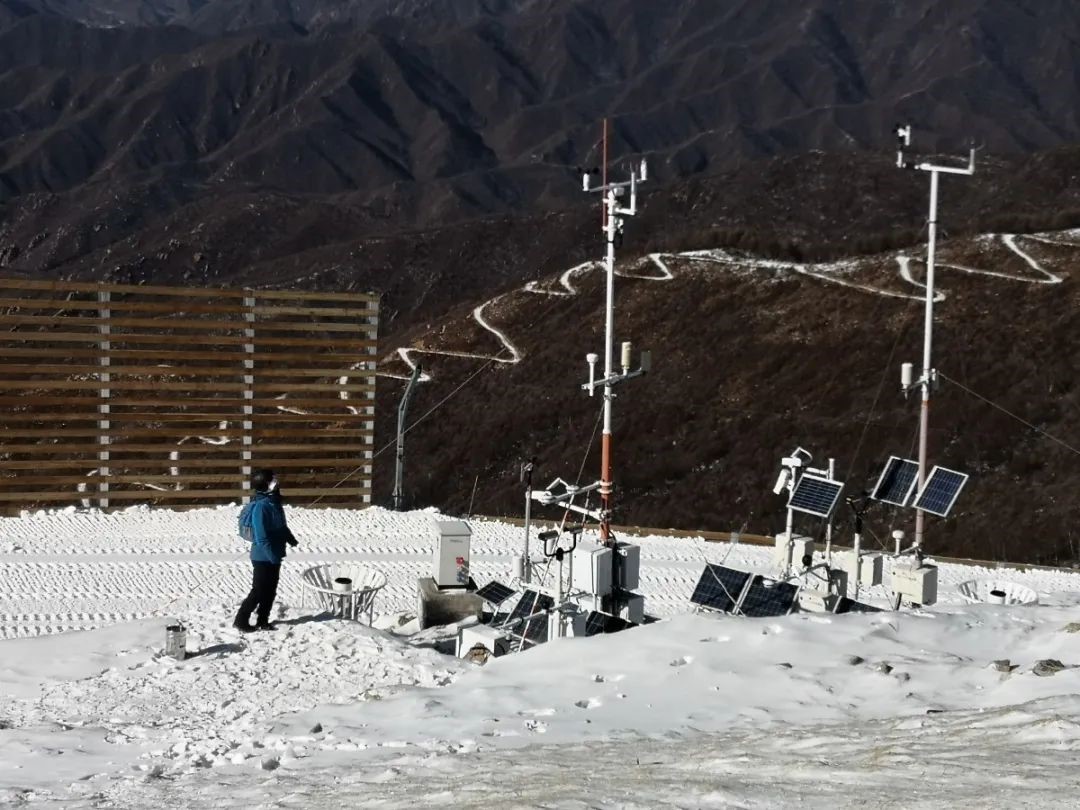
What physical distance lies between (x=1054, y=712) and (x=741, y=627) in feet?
8.29

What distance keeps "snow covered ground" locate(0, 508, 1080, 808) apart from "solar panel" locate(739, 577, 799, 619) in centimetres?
105

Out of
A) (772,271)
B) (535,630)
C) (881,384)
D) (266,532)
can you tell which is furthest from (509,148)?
(535,630)

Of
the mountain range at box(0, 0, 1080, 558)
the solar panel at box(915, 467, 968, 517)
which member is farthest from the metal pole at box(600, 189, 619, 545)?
A: the mountain range at box(0, 0, 1080, 558)

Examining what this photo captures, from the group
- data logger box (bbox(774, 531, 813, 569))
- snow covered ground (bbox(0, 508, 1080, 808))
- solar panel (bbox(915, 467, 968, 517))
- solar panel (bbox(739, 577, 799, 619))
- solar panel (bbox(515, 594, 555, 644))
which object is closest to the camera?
snow covered ground (bbox(0, 508, 1080, 808))

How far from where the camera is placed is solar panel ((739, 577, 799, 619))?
372 inches

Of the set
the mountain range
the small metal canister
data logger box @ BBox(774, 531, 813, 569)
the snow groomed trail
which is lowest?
the small metal canister

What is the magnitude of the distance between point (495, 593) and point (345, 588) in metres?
1.19

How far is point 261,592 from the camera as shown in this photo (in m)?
9.44

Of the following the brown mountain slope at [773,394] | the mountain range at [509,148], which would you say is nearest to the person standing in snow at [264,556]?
the brown mountain slope at [773,394]

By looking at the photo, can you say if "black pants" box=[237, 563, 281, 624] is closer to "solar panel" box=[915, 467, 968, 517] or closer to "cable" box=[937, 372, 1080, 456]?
"solar panel" box=[915, 467, 968, 517]

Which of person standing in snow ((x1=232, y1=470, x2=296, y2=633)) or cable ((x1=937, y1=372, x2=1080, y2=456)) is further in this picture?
cable ((x1=937, y1=372, x2=1080, y2=456))

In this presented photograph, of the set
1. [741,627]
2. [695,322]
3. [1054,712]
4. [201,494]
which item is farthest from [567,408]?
[1054,712]

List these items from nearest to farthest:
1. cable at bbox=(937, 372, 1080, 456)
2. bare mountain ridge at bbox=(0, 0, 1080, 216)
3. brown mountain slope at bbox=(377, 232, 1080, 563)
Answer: cable at bbox=(937, 372, 1080, 456)
brown mountain slope at bbox=(377, 232, 1080, 563)
bare mountain ridge at bbox=(0, 0, 1080, 216)

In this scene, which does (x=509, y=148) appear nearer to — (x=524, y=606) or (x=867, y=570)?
(x=867, y=570)
